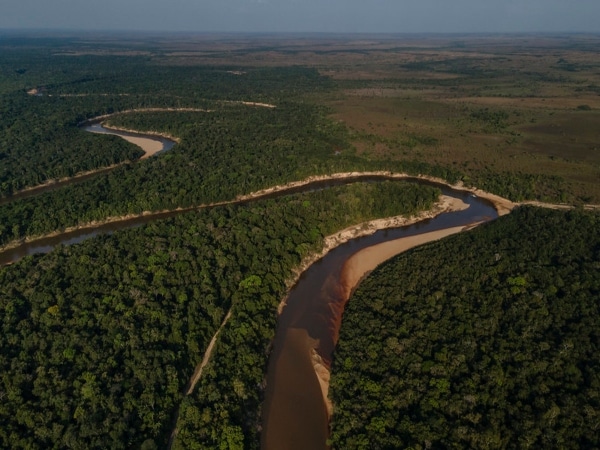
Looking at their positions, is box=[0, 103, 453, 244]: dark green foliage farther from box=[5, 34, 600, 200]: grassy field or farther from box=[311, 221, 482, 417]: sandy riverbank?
box=[311, 221, 482, 417]: sandy riverbank

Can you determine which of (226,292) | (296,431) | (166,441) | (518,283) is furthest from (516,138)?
(166,441)

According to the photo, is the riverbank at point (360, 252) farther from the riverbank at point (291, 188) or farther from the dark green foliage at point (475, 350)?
the dark green foliage at point (475, 350)

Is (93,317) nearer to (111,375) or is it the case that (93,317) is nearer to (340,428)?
(111,375)

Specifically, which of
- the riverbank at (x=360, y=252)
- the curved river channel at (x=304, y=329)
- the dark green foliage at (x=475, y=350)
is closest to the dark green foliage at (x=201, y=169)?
the curved river channel at (x=304, y=329)

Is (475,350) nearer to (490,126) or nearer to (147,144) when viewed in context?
(147,144)

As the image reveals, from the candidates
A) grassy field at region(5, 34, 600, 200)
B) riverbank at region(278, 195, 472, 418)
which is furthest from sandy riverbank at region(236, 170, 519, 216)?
riverbank at region(278, 195, 472, 418)

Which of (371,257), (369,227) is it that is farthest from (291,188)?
(371,257)
